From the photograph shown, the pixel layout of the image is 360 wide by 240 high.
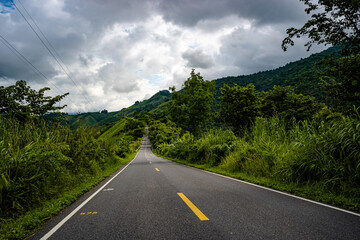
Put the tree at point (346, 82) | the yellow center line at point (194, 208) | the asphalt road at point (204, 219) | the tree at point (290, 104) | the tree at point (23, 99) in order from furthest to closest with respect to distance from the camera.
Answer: the tree at point (290, 104) < the tree at point (23, 99) < the tree at point (346, 82) < the yellow center line at point (194, 208) < the asphalt road at point (204, 219)

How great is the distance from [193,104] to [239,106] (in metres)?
5.18

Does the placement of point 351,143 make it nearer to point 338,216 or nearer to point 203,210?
point 338,216

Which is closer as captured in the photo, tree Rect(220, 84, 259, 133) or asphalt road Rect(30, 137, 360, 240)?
asphalt road Rect(30, 137, 360, 240)

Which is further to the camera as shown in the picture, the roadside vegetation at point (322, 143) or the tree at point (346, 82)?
the tree at point (346, 82)

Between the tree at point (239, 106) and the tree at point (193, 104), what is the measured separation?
1.95m

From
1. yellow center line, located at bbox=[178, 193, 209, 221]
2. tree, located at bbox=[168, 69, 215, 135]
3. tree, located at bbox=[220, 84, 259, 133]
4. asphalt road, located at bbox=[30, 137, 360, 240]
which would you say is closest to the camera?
asphalt road, located at bbox=[30, 137, 360, 240]

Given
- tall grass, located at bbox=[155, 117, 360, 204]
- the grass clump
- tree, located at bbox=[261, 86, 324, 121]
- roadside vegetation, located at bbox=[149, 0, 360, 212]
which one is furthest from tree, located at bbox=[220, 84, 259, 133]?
the grass clump

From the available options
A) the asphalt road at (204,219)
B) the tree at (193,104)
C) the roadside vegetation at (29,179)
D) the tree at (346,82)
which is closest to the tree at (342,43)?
the tree at (346,82)

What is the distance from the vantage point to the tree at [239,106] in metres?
20.8

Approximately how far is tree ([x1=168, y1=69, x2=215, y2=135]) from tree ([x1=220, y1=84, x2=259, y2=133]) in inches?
76.6

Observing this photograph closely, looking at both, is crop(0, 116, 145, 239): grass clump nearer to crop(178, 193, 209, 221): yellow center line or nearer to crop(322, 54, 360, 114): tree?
crop(178, 193, 209, 221): yellow center line

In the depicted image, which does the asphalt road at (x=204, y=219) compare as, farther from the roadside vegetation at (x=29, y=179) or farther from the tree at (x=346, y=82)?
the tree at (x=346, y=82)

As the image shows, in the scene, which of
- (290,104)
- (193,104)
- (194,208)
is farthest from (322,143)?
(290,104)

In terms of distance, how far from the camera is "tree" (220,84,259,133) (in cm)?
2084
